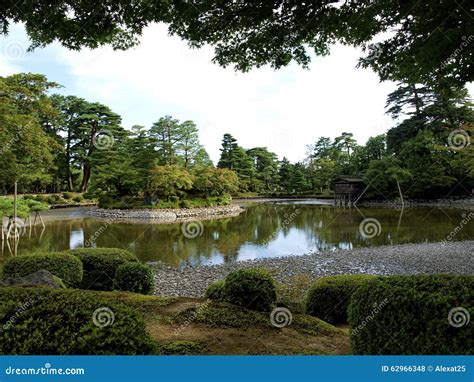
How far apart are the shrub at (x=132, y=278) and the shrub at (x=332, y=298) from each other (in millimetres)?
2543

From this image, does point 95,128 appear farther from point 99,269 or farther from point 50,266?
point 50,266

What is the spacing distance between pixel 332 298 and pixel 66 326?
3.50 m

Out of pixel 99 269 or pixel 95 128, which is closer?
pixel 99 269

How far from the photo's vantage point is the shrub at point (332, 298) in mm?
4262

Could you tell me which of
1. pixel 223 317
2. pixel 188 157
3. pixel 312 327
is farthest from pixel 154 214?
pixel 312 327

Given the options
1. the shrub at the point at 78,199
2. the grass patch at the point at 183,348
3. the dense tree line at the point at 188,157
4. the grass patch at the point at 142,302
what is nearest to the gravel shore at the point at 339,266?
the grass patch at the point at 142,302

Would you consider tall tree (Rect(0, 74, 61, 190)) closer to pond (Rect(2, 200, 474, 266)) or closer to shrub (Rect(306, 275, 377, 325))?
pond (Rect(2, 200, 474, 266))

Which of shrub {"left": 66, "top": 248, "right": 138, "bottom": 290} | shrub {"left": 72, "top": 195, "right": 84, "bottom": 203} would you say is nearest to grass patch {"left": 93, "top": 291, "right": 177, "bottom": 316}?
shrub {"left": 66, "top": 248, "right": 138, "bottom": 290}

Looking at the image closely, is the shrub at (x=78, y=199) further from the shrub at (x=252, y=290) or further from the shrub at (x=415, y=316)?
the shrub at (x=415, y=316)

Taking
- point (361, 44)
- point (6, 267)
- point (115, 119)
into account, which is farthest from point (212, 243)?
point (115, 119)

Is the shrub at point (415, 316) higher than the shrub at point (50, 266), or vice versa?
the shrub at point (415, 316)

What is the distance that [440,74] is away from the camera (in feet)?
15.2

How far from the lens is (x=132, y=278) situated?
17.0 ft

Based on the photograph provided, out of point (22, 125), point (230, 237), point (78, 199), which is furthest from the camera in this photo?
point (78, 199)
